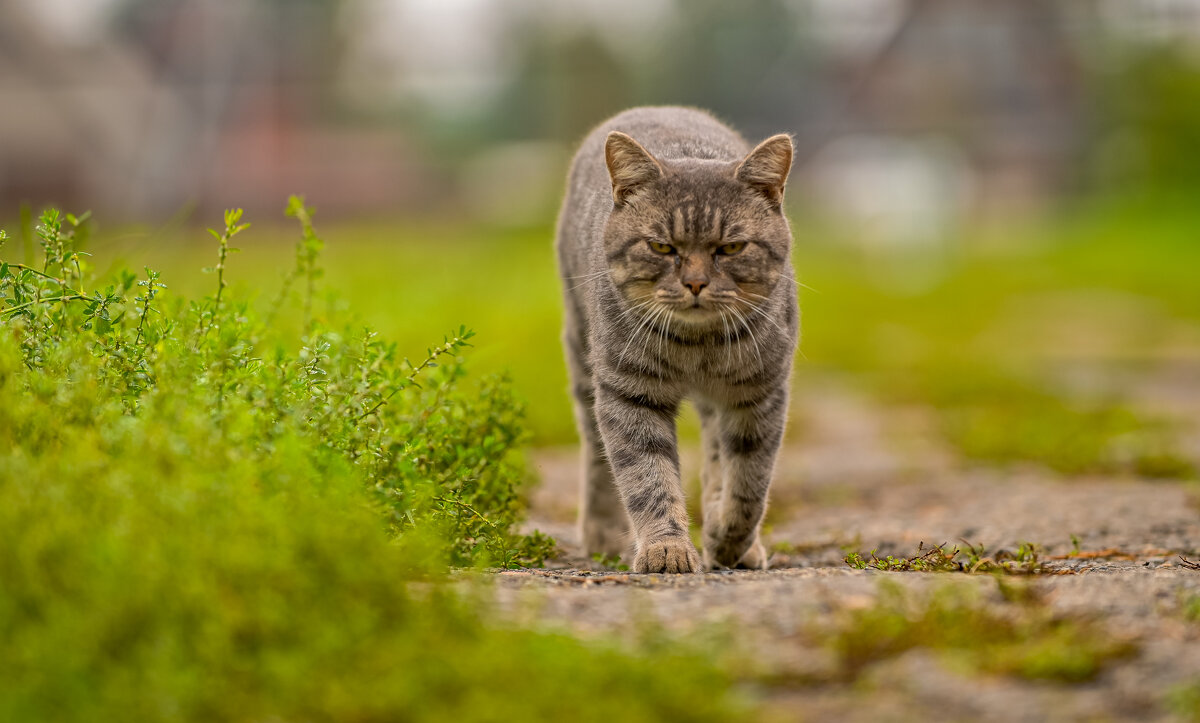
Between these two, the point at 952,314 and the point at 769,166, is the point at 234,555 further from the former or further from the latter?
the point at 952,314

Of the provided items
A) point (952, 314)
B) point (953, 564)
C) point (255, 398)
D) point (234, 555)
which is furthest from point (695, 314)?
point (952, 314)

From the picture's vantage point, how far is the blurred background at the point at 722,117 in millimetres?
17609

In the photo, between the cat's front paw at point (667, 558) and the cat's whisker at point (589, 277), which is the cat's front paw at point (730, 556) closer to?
the cat's front paw at point (667, 558)

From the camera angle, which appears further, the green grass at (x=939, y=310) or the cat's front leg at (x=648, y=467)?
the green grass at (x=939, y=310)

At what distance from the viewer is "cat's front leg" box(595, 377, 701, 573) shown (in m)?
3.95

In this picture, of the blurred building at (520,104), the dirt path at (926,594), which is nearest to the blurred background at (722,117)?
the blurred building at (520,104)

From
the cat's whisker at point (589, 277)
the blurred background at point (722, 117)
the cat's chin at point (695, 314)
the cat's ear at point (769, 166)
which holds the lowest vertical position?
the cat's chin at point (695, 314)

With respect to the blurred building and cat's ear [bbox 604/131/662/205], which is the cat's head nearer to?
cat's ear [bbox 604/131/662/205]

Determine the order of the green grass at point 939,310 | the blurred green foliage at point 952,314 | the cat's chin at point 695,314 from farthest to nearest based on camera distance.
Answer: the blurred green foliage at point 952,314, the green grass at point 939,310, the cat's chin at point 695,314

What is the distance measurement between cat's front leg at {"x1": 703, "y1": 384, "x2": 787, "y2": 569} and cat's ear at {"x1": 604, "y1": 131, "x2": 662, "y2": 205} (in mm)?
837

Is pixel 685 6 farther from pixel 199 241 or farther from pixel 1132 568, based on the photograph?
pixel 1132 568

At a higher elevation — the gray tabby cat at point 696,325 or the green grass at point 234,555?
the gray tabby cat at point 696,325

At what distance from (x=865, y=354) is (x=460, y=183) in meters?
28.2

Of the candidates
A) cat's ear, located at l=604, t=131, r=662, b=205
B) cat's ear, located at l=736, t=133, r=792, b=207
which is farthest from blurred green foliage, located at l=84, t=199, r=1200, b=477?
cat's ear, located at l=604, t=131, r=662, b=205
